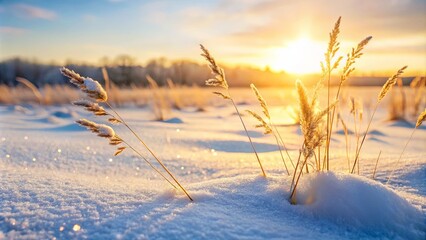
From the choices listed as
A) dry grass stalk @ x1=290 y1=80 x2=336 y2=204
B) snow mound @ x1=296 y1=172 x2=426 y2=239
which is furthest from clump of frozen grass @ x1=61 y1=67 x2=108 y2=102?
snow mound @ x1=296 y1=172 x2=426 y2=239

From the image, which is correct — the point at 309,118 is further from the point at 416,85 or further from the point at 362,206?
the point at 416,85

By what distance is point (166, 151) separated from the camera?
8.34 ft

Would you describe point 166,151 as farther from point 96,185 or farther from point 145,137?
point 96,185

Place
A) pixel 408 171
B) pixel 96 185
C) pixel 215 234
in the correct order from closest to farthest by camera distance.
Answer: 1. pixel 215 234
2. pixel 96 185
3. pixel 408 171

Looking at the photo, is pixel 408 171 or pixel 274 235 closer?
pixel 274 235

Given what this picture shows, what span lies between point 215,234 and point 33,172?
1.11m

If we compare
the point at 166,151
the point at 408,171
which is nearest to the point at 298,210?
the point at 408,171

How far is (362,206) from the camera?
1.07m

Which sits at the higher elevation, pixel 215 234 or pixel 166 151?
pixel 215 234

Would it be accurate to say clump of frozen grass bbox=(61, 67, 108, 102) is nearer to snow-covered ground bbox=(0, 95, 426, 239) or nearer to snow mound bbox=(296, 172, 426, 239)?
snow-covered ground bbox=(0, 95, 426, 239)

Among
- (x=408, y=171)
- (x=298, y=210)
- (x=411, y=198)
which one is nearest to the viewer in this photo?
(x=298, y=210)

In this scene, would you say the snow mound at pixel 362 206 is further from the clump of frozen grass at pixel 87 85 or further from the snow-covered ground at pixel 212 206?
the clump of frozen grass at pixel 87 85

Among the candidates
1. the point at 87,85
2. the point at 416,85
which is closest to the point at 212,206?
the point at 87,85

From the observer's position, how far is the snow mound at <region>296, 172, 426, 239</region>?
3.37 ft
